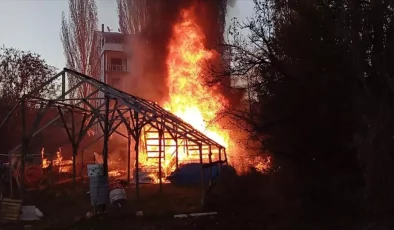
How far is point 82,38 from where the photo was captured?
45719 millimetres

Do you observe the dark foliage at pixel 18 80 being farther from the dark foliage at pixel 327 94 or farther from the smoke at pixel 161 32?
the dark foliage at pixel 327 94

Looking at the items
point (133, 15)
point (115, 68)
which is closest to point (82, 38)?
point (115, 68)

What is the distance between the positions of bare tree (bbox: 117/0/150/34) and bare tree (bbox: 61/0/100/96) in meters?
9.12

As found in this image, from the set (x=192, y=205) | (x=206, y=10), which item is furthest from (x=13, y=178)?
(x=206, y=10)

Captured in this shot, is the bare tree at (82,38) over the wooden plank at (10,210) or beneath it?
over

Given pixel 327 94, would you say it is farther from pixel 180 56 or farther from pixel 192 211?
pixel 180 56

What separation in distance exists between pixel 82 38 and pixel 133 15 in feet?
42.5

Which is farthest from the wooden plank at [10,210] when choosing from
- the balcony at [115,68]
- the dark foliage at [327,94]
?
the balcony at [115,68]

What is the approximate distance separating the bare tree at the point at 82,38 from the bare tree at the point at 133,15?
29.9 ft

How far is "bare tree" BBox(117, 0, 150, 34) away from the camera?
31.5 meters

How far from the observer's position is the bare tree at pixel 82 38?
148 ft

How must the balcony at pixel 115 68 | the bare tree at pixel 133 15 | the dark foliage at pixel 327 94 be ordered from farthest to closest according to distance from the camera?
the balcony at pixel 115 68, the bare tree at pixel 133 15, the dark foliage at pixel 327 94

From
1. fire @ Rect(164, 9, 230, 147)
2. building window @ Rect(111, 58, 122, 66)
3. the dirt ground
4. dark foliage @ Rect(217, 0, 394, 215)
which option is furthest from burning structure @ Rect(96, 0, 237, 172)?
building window @ Rect(111, 58, 122, 66)

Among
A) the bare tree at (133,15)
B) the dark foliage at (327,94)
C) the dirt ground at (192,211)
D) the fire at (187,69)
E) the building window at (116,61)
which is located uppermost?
the building window at (116,61)
